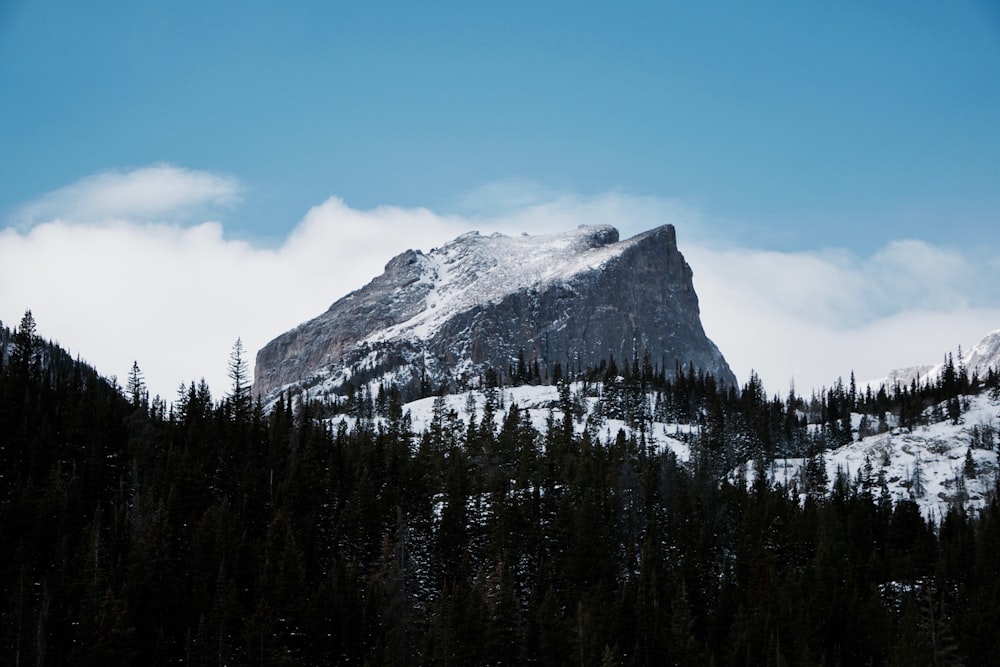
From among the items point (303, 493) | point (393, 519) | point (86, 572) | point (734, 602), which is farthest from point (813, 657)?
point (86, 572)

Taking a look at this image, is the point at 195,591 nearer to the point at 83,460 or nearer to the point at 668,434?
the point at 83,460

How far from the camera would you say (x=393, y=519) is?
370ft

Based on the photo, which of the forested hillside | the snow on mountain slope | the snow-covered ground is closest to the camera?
the forested hillside

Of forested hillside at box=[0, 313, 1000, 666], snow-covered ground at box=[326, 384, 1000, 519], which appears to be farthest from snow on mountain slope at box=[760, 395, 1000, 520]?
forested hillside at box=[0, 313, 1000, 666]

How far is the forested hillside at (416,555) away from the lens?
8600 cm

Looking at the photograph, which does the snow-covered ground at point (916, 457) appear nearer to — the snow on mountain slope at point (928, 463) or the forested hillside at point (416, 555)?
the snow on mountain slope at point (928, 463)

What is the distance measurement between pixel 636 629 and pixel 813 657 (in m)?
15.8

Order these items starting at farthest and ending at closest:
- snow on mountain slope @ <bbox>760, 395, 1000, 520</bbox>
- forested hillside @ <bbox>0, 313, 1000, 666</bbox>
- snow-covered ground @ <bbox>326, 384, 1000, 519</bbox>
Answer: snow-covered ground @ <bbox>326, 384, 1000, 519</bbox>
snow on mountain slope @ <bbox>760, 395, 1000, 520</bbox>
forested hillside @ <bbox>0, 313, 1000, 666</bbox>

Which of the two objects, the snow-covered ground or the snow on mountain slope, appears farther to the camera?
the snow-covered ground

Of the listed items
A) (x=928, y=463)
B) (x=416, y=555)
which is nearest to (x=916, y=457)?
(x=928, y=463)

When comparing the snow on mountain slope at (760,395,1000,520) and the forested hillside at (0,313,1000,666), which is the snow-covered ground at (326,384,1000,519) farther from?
the forested hillside at (0,313,1000,666)

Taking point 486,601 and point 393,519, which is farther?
point 393,519

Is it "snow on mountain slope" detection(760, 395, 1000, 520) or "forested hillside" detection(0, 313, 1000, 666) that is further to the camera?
"snow on mountain slope" detection(760, 395, 1000, 520)

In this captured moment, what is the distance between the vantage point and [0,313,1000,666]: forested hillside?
86.0 m
